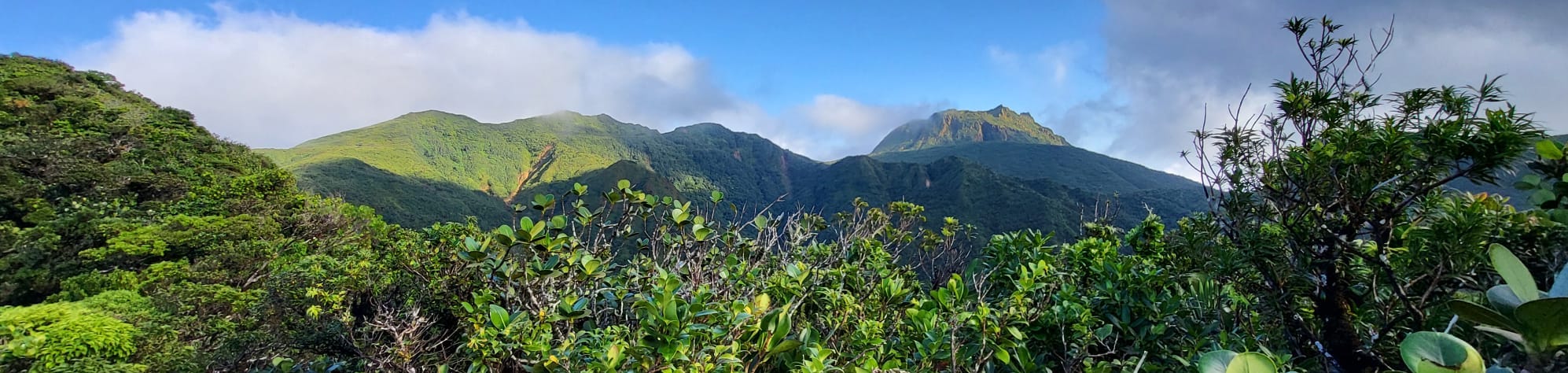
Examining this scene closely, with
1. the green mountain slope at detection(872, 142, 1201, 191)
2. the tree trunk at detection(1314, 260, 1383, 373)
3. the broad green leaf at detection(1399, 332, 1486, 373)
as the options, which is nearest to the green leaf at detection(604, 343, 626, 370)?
the broad green leaf at detection(1399, 332, 1486, 373)

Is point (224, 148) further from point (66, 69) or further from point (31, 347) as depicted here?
point (31, 347)

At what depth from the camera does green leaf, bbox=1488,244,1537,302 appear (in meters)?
0.66

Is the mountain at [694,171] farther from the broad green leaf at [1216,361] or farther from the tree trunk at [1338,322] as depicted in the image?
the broad green leaf at [1216,361]

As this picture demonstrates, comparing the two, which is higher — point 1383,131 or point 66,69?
point 66,69

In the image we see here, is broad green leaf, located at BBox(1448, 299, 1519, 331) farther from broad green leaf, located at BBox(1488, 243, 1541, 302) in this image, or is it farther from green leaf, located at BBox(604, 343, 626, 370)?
green leaf, located at BBox(604, 343, 626, 370)

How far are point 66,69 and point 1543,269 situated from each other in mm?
40513

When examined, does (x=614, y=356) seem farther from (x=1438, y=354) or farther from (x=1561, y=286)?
(x=1561, y=286)

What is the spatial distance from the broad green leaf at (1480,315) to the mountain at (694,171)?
123 ft

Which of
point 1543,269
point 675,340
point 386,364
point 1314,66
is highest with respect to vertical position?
point 1314,66

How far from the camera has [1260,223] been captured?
269 centimetres

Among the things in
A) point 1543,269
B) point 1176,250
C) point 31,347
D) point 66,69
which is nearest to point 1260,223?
point 1176,250

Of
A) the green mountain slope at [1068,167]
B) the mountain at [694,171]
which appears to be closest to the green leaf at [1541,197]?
the mountain at [694,171]

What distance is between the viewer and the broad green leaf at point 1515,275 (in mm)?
659

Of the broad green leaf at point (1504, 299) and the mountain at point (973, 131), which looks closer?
the broad green leaf at point (1504, 299)
